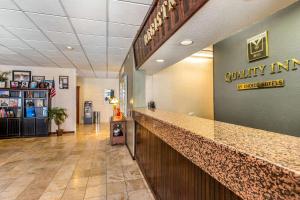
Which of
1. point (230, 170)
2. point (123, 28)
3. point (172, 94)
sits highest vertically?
point (123, 28)

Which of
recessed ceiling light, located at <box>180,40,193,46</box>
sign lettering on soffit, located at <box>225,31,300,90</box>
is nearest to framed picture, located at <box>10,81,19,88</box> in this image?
recessed ceiling light, located at <box>180,40,193,46</box>

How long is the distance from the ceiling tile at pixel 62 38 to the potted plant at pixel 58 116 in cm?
354

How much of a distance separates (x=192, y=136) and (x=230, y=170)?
39cm

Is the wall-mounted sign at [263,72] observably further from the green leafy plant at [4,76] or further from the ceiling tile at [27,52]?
the green leafy plant at [4,76]

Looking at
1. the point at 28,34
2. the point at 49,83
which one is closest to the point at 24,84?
the point at 49,83

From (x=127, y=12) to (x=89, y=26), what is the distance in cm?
90

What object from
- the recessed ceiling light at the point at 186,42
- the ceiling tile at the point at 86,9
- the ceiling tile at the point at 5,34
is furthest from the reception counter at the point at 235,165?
the ceiling tile at the point at 5,34

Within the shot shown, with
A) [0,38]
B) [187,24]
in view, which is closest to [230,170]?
[187,24]

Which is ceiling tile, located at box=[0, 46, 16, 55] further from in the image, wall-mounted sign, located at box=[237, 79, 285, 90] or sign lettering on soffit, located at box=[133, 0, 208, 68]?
wall-mounted sign, located at box=[237, 79, 285, 90]

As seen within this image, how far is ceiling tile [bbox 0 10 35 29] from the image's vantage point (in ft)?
8.87

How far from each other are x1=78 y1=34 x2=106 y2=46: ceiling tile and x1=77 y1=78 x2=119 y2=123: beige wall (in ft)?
22.7

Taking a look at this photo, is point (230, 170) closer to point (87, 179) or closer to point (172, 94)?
point (87, 179)

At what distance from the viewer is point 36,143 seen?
566 centimetres

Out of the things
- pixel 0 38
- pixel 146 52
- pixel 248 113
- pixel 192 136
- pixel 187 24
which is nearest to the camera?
pixel 192 136
